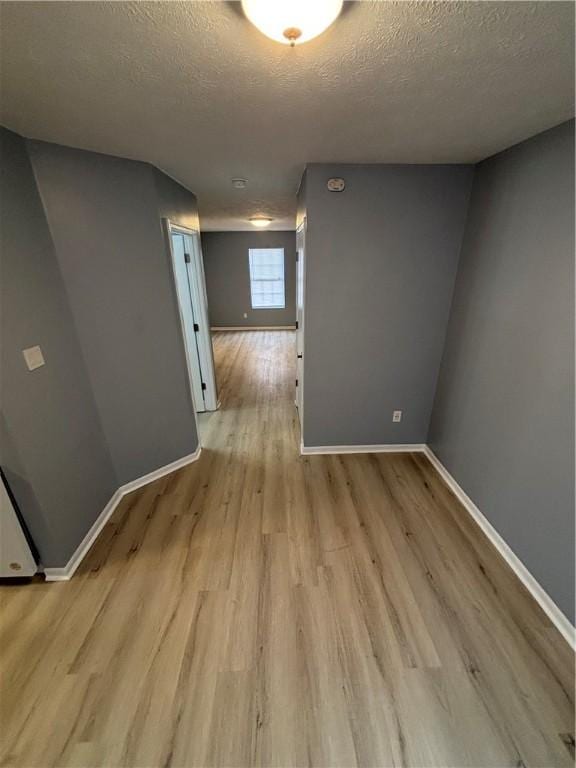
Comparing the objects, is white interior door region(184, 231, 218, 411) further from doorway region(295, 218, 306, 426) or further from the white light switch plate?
the white light switch plate

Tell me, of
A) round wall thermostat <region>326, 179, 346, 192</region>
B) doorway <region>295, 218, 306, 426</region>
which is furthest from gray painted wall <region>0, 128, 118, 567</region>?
round wall thermostat <region>326, 179, 346, 192</region>

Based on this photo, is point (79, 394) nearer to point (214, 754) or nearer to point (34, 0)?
point (34, 0)

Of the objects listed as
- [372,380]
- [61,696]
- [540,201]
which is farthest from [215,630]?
[540,201]

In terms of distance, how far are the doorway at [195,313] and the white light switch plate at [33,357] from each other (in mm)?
1155

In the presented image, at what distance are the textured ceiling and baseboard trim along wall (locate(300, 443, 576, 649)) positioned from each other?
2249 millimetres

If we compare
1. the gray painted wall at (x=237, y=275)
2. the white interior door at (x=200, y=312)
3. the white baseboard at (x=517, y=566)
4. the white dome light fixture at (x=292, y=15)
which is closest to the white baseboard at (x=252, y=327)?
the gray painted wall at (x=237, y=275)

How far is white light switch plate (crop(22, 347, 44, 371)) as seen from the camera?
1.53 m

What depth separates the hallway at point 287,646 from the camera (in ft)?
3.77

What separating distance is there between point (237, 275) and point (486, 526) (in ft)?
23.0

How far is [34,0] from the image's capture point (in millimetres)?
762

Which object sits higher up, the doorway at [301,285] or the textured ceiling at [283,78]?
the textured ceiling at [283,78]

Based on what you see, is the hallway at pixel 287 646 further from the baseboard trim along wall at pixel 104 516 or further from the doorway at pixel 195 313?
the doorway at pixel 195 313

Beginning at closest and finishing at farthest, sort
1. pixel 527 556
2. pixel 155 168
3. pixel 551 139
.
→ pixel 551 139
pixel 527 556
pixel 155 168

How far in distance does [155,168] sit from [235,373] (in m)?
3.24
